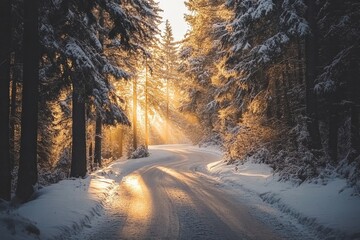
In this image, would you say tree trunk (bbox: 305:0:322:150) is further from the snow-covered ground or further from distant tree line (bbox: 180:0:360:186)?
the snow-covered ground

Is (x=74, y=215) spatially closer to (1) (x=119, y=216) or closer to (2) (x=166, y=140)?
(1) (x=119, y=216)

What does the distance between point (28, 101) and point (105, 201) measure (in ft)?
13.3

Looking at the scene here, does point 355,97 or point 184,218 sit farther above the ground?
point 355,97

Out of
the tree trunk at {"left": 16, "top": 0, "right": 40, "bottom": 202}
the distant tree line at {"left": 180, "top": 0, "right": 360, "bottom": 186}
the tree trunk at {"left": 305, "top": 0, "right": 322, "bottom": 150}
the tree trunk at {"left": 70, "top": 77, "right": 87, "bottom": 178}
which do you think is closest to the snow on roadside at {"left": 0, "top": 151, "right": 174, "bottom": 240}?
the tree trunk at {"left": 16, "top": 0, "right": 40, "bottom": 202}

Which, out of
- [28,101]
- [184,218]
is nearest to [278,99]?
[184,218]

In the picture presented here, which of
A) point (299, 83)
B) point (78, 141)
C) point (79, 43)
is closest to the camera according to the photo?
point (79, 43)

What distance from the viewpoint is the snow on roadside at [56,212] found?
6.39 meters

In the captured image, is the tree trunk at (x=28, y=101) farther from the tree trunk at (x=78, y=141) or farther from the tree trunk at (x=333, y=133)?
the tree trunk at (x=333, y=133)

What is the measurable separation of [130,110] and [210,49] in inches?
531

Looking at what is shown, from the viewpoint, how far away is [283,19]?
1340 cm

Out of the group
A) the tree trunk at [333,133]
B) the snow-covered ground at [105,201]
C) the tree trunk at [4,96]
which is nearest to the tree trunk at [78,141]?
the snow-covered ground at [105,201]

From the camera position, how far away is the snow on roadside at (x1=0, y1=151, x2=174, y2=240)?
252 inches

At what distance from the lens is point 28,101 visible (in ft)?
33.0

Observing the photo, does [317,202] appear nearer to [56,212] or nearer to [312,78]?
[312,78]
